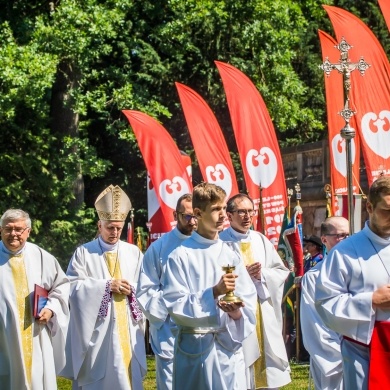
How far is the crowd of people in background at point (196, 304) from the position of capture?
6363 millimetres

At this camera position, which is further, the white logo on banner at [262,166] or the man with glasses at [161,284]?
the white logo on banner at [262,166]

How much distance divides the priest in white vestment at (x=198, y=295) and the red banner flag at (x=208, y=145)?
8.85 metres

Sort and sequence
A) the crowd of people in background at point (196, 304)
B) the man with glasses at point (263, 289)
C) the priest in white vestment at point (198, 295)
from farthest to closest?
the man with glasses at point (263, 289) < the priest in white vestment at point (198, 295) < the crowd of people in background at point (196, 304)

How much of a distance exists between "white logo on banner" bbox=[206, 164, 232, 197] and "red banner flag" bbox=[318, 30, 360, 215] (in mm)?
2595

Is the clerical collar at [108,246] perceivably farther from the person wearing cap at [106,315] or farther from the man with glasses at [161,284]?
the man with glasses at [161,284]

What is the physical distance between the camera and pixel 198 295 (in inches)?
283

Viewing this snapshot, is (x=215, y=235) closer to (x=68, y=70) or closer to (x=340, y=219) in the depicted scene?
(x=340, y=219)

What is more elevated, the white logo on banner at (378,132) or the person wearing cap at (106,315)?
the white logo on banner at (378,132)

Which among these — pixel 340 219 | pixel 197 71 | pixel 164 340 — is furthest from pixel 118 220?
pixel 197 71

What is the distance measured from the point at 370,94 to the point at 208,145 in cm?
429

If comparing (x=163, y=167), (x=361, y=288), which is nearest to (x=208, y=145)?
(x=163, y=167)

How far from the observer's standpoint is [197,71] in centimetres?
2691

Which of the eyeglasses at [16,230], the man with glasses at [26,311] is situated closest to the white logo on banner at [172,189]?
the man with glasses at [26,311]


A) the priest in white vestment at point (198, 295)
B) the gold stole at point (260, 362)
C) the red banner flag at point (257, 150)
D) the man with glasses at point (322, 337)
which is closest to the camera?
the priest in white vestment at point (198, 295)
